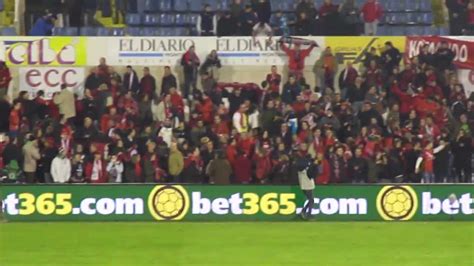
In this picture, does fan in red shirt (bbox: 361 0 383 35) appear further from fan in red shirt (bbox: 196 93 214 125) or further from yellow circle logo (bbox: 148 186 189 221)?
yellow circle logo (bbox: 148 186 189 221)

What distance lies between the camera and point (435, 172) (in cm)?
2634

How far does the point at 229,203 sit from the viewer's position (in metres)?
23.9

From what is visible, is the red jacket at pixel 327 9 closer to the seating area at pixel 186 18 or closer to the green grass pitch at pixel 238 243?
the seating area at pixel 186 18

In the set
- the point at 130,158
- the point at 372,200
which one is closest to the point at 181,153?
the point at 130,158

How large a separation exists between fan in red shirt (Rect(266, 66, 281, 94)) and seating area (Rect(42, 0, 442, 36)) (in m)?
2.88

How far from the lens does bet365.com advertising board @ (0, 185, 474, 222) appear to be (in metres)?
23.7

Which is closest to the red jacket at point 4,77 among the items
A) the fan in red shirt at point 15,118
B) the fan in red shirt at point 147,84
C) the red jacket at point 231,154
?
the fan in red shirt at point 15,118

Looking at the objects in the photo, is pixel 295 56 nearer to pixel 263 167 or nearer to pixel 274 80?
pixel 274 80

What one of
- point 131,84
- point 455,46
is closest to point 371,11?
point 455,46

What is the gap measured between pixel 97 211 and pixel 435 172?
810cm

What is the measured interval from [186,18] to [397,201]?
9.80 meters

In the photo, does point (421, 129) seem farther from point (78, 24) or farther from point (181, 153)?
point (78, 24)

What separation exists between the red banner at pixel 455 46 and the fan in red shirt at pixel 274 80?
3650mm

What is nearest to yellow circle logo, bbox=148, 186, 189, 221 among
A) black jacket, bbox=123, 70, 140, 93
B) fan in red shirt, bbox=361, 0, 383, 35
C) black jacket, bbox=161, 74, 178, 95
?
black jacket, bbox=161, 74, 178, 95
